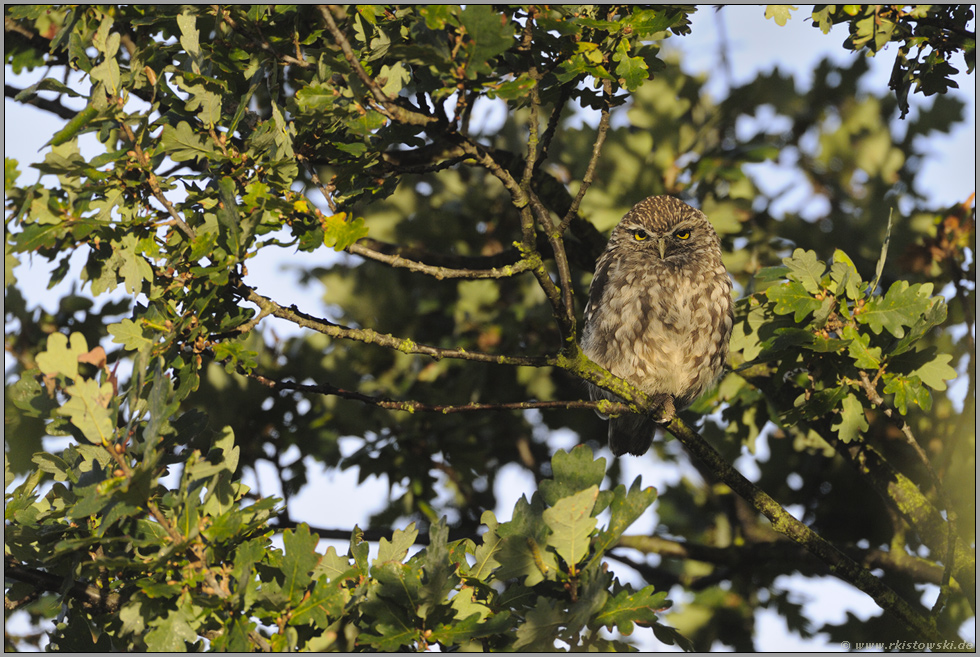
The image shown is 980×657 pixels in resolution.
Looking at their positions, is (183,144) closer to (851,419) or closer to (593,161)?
(593,161)

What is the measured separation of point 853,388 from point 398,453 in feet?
10.5

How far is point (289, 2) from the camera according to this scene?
11.0ft

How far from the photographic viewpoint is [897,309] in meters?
4.06

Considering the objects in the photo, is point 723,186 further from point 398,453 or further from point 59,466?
point 59,466

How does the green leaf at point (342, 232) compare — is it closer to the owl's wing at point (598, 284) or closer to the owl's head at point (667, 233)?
the owl's wing at point (598, 284)

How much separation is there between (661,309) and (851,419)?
5.59 ft

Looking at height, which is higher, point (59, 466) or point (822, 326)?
point (822, 326)

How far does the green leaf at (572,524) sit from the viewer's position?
3170 millimetres

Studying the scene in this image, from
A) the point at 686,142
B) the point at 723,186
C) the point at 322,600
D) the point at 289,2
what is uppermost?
the point at 686,142

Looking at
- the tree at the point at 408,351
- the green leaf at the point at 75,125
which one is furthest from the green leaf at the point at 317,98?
the green leaf at the point at 75,125

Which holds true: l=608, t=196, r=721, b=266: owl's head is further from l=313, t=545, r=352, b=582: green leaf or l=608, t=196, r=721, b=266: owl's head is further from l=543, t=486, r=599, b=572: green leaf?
l=313, t=545, r=352, b=582: green leaf

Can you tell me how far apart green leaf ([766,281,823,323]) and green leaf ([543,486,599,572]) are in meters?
1.61

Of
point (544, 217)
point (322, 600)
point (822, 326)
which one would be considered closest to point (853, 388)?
point (822, 326)

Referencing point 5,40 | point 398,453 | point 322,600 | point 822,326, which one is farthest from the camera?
point 398,453
